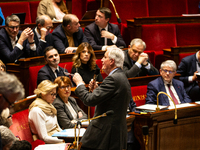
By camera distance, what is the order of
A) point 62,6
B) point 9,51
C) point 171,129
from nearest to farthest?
point 171,129, point 9,51, point 62,6

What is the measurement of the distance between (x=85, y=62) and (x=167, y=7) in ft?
4.71

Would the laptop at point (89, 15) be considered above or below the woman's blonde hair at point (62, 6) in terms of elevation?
below

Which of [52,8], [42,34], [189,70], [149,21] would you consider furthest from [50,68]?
[149,21]

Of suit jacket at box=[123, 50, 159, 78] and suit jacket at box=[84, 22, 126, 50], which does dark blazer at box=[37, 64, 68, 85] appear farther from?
suit jacket at box=[84, 22, 126, 50]

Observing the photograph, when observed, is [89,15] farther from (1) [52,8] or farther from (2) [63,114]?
(2) [63,114]

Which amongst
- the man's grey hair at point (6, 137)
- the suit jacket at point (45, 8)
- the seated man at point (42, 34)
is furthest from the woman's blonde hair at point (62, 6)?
the man's grey hair at point (6, 137)

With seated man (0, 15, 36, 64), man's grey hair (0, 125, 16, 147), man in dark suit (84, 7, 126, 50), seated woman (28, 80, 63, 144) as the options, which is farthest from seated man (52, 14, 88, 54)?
man's grey hair (0, 125, 16, 147)

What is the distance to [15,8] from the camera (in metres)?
2.94

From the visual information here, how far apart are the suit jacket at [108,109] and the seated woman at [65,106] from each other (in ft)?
1.62

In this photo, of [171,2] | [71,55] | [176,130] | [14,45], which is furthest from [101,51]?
[171,2]

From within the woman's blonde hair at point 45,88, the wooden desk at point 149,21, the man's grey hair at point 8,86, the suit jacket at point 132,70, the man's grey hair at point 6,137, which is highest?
the wooden desk at point 149,21

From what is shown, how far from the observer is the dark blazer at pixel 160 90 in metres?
2.22

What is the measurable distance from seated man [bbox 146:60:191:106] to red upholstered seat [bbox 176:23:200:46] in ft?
2.86

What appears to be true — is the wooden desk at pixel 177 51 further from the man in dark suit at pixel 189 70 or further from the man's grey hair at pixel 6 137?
the man's grey hair at pixel 6 137
